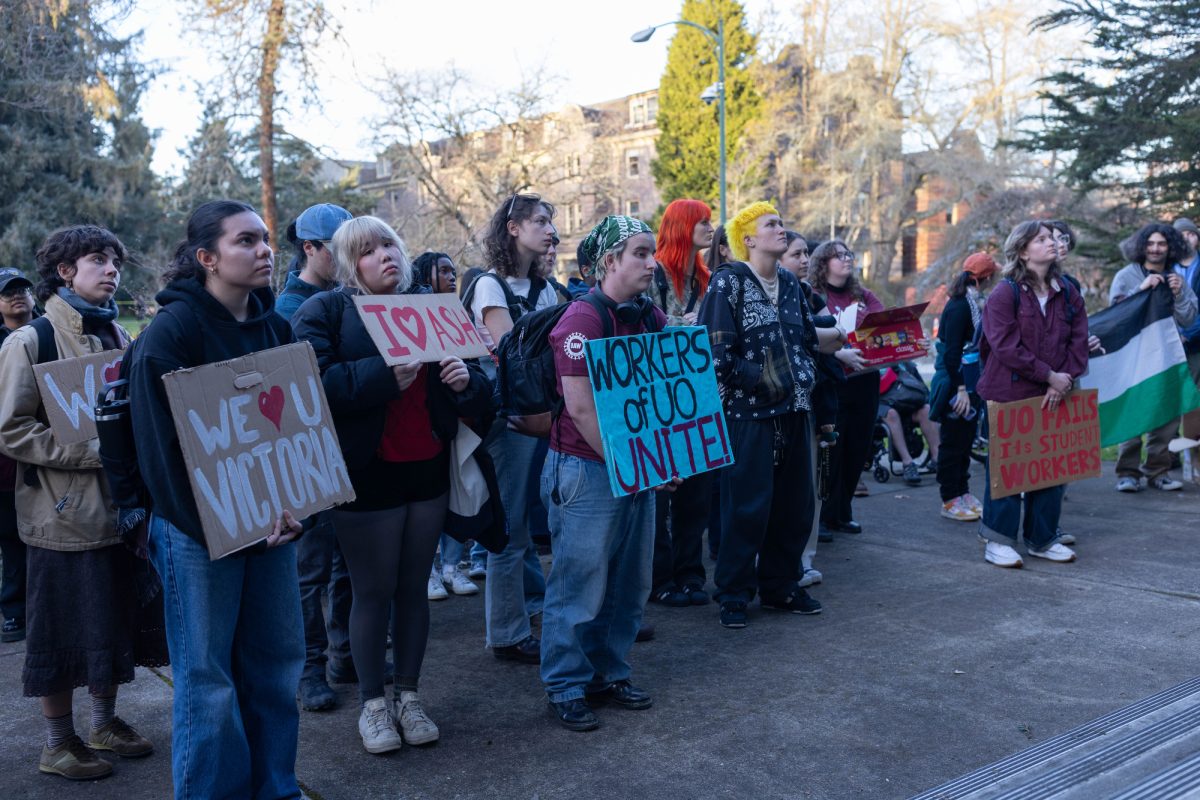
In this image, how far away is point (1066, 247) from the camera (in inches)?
245

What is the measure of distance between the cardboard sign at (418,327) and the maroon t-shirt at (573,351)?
31 centimetres

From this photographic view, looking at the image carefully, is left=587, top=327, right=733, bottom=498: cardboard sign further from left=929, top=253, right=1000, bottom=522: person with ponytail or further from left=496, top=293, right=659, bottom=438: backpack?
left=929, top=253, right=1000, bottom=522: person with ponytail

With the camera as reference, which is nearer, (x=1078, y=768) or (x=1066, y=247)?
(x=1078, y=768)

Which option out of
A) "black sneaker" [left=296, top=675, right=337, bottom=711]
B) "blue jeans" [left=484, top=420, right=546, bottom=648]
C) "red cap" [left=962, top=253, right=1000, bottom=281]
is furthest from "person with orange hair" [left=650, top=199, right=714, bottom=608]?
"red cap" [left=962, top=253, right=1000, bottom=281]

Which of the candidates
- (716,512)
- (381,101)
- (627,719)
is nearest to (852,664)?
(627,719)

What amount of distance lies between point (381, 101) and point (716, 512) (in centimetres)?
2555

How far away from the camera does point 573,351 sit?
3832 millimetres

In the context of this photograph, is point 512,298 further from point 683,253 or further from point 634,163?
point 634,163

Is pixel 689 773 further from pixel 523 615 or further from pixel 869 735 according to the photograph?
pixel 523 615

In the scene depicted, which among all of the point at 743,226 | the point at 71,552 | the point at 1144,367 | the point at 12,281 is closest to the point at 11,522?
the point at 12,281

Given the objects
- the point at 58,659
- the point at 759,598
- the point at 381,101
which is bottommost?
the point at 759,598

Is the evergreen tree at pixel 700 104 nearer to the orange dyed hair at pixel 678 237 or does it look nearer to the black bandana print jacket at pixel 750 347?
the orange dyed hair at pixel 678 237

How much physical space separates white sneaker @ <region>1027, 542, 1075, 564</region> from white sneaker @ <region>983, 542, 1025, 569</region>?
182mm

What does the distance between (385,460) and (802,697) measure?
200cm
